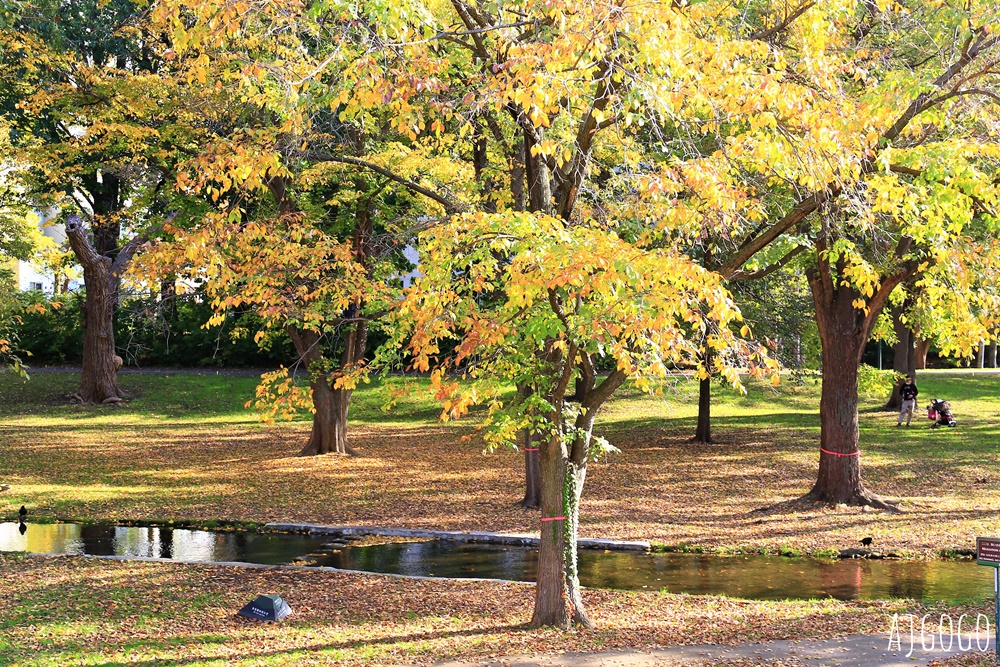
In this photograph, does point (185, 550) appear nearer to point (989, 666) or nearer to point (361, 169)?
point (361, 169)

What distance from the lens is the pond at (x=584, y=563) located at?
11234mm

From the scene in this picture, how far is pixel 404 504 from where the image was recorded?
1648cm

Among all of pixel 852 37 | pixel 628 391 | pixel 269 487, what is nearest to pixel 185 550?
pixel 269 487

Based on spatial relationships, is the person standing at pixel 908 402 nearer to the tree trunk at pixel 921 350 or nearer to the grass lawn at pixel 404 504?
the grass lawn at pixel 404 504

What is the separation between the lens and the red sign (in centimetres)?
735

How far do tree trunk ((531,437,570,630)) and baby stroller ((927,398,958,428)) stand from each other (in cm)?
1986

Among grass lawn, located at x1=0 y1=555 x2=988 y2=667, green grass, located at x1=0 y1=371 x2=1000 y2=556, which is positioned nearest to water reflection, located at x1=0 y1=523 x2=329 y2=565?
green grass, located at x1=0 y1=371 x2=1000 y2=556

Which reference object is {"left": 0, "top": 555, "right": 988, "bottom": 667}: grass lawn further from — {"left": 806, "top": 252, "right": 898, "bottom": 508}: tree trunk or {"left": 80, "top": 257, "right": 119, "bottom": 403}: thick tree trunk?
{"left": 80, "top": 257, "right": 119, "bottom": 403}: thick tree trunk

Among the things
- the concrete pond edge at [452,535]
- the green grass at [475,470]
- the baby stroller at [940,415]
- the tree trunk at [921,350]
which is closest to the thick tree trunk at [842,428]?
the green grass at [475,470]

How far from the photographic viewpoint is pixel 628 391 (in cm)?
3086

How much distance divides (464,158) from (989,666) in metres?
13.5

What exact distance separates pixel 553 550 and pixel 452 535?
5613mm

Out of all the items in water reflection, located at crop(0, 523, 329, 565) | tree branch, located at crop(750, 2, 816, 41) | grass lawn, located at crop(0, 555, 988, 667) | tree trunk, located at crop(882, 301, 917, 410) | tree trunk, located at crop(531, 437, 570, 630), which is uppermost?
tree branch, located at crop(750, 2, 816, 41)

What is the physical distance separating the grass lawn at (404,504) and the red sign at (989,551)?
169 cm
